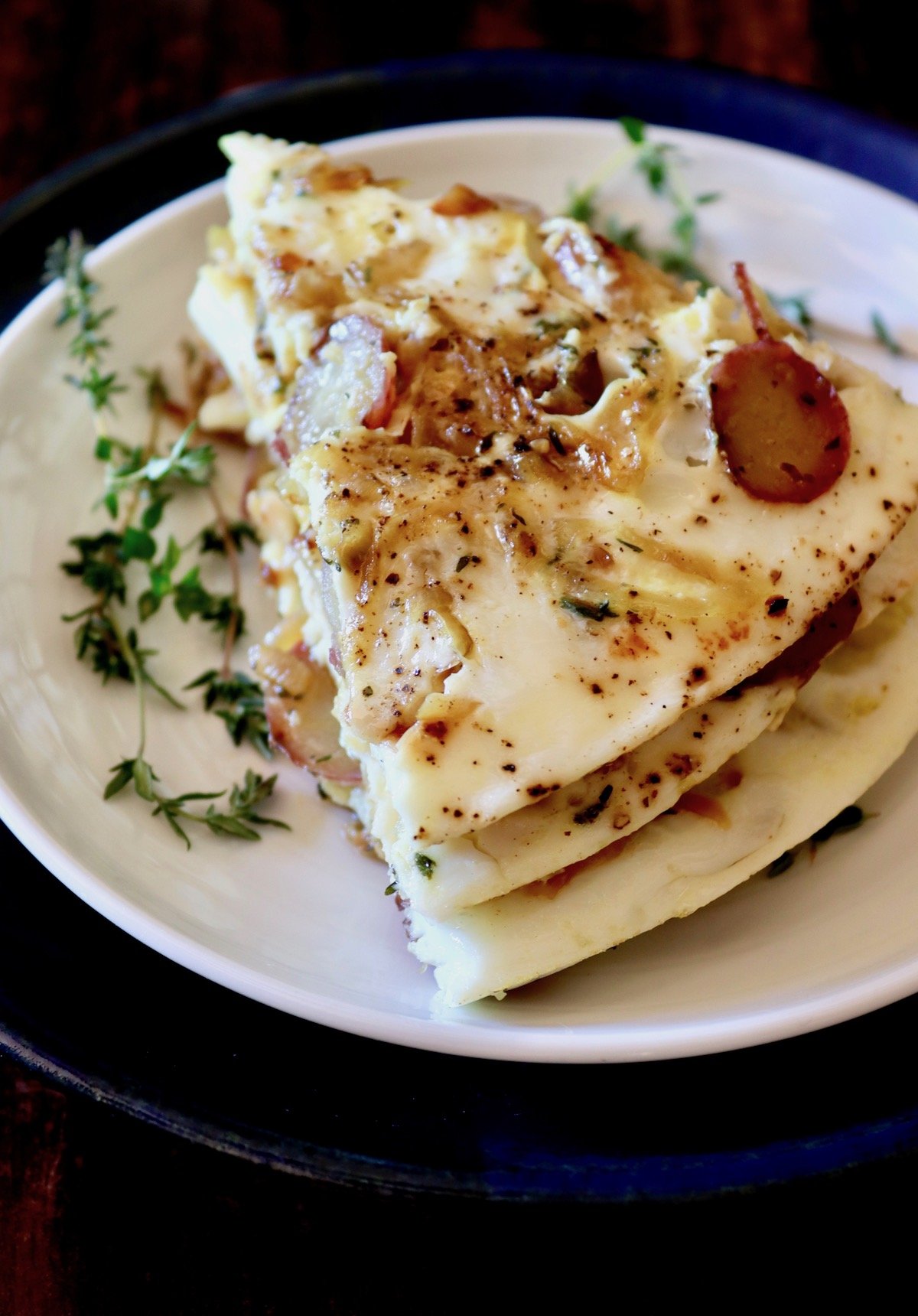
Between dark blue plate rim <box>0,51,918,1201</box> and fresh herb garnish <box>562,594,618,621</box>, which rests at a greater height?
fresh herb garnish <box>562,594,618,621</box>

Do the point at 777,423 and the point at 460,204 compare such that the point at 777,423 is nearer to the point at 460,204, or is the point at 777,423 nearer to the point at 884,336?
the point at 460,204

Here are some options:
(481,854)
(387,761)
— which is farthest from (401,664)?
(481,854)

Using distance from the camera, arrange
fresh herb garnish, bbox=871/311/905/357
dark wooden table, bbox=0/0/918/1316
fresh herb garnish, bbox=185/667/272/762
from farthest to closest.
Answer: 1. fresh herb garnish, bbox=871/311/905/357
2. fresh herb garnish, bbox=185/667/272/762
3. dark wooden table, bbox=0/0/918/1316

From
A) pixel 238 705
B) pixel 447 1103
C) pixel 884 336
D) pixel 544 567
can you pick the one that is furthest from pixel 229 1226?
pixel 884 336

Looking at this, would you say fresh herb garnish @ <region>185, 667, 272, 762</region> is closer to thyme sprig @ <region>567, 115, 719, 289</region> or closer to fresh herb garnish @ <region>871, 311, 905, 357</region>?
thyme sprig @ <region>567, 115, 719, 289</region>

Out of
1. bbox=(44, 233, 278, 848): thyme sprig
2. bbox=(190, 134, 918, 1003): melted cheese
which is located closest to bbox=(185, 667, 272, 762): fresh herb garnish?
bbox=(44, 233, 278, 848): thyme sprig

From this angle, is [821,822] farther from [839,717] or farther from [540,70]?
[540,70]

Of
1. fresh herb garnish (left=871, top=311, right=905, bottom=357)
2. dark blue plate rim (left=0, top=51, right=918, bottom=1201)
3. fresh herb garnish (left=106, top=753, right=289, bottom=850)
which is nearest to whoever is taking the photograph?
dark blue plate rim (left=0, top=51, right=918, bottom=1201)
